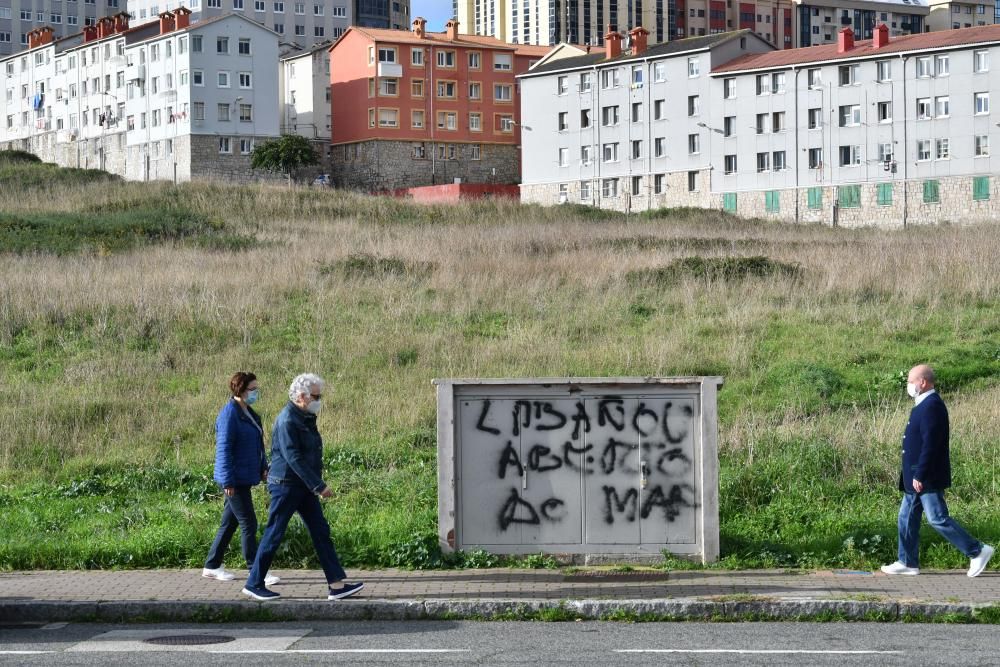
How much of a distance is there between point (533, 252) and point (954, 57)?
4826 cm

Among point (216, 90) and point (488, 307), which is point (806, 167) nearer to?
point (216, 90)

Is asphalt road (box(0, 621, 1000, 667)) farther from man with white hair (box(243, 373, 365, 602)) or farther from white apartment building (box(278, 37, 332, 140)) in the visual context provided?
white apartment building (box(278, 37, 332, 140))

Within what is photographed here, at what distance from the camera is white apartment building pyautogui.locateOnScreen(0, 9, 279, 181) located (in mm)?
91250

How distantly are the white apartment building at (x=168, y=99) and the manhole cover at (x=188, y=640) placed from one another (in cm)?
8143

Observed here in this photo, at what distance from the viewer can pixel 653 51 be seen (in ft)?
285

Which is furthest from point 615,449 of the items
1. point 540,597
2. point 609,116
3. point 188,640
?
point 609,116

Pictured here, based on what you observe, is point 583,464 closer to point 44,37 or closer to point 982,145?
point 982,145

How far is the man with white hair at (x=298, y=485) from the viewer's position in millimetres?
9742

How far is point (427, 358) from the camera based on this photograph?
20.5 m

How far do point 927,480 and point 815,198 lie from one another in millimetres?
68224

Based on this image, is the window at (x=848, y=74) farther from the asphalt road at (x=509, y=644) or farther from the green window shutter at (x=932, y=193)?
the asphalt road at (x=509, y=644)

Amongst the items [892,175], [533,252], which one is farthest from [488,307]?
[892,175]

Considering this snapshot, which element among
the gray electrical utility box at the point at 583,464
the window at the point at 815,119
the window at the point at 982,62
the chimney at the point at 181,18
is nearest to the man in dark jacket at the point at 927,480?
the gray electrical utility box at the point at 583,464

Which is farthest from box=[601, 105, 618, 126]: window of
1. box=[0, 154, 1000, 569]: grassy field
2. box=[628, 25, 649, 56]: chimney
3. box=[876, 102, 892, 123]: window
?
box=[0, 154, 1000, 569]: grassy field
